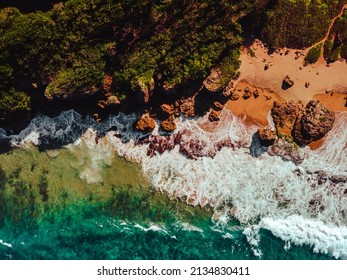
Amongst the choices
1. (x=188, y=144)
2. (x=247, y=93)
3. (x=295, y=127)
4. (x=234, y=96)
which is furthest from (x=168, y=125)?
(x=295, y=127)

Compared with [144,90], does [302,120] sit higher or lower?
lower

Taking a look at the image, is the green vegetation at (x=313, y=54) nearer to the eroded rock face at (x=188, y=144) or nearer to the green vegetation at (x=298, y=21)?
the green vegetation at (x=298, y=21)

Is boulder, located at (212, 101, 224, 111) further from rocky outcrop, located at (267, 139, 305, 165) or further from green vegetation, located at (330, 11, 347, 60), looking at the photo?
green vegetation, located at (330, 11, 347, 60)

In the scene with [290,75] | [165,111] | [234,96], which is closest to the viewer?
[290,75]

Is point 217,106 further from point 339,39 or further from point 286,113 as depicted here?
point 339,39

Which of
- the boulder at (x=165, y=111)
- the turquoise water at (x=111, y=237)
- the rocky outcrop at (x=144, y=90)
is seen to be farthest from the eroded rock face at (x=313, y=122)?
the rocky outcrop at (x=144, y=90)

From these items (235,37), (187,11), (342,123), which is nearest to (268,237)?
(342,123)

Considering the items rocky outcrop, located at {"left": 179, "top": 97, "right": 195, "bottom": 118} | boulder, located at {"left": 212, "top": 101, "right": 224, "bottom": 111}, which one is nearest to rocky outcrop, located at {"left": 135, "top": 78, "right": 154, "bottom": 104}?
rocky outcrop, located at {"left": 179, "top": 97, "right": 195, "bottom": 118}
